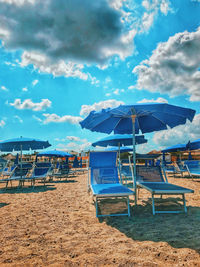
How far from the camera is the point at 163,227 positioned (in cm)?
293

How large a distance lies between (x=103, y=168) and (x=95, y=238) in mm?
2442

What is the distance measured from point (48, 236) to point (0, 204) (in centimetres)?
274

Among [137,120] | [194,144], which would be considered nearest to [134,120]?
[137,120]

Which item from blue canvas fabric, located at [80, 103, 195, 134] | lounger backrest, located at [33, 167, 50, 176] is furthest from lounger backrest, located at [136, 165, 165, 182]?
lounger backrest, located at [33, 167, 50, 176]

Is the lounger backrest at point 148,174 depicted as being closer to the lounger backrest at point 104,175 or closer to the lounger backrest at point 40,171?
the lounger backrest at point 104,175

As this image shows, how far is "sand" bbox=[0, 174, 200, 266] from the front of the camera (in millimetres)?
2010

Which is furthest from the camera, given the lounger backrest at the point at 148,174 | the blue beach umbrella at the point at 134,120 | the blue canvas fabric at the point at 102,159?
the blue canvas fabric at the point at 102,159

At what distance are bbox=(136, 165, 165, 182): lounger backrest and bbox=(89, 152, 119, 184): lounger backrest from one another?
62cm

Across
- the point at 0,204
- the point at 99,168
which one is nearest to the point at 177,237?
the point at 99,168

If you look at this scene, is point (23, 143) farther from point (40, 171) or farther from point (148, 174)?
point (148, 174)

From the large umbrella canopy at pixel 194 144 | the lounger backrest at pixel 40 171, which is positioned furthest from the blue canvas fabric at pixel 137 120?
the large umbrella canopy at pixel 194 144

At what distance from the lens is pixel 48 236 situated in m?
2.67

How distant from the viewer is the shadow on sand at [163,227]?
2.43 metres

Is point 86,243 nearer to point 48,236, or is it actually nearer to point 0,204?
A: point 48,236
